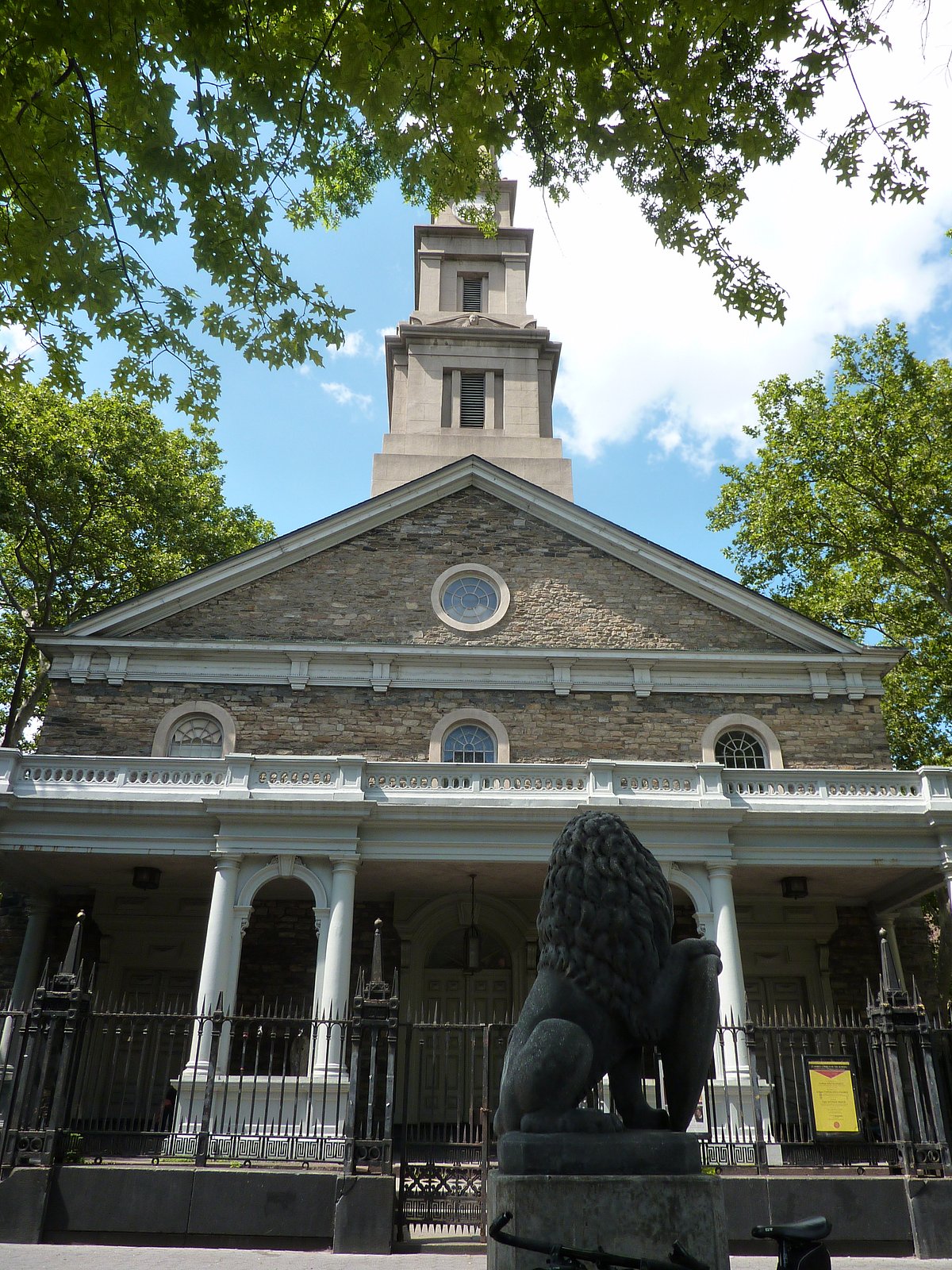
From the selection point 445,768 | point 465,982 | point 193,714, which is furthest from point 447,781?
point 193,714

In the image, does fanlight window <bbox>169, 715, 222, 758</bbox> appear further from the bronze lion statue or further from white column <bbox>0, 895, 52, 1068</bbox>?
the bronze lion statue

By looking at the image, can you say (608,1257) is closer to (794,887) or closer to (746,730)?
(794,887)

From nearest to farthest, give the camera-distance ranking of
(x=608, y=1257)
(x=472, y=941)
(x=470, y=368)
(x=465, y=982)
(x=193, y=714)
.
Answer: (x=608, y=1257), (x=472, y=941), (x=465, y=982), (x=193, y=714), (x=470, y=368)

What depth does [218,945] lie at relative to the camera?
14289 millimetres

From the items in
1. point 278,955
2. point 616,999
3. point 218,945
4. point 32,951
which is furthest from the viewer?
point 278,955

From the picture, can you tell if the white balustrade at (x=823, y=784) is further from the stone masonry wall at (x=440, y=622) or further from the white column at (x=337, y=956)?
the white column at (x=337, y=956)

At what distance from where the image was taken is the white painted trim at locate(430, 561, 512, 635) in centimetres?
1995

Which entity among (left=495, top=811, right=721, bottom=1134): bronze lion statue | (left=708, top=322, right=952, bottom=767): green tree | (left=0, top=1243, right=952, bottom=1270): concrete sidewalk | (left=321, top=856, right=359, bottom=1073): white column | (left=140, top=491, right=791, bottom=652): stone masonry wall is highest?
(left=708, top=322, right=952, bottom=767): green tree

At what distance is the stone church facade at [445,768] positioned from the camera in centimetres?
1557

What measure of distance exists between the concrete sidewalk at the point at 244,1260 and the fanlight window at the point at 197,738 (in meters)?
10.4

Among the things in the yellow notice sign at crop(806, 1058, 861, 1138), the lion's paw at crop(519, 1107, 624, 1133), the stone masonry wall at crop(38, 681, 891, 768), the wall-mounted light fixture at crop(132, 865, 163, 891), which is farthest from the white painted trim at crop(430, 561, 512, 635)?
the lion's paw at crop(519, 1107, 624, 1133)

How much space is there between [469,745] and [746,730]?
219 inches

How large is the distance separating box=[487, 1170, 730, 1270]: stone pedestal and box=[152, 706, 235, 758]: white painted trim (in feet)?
48.9

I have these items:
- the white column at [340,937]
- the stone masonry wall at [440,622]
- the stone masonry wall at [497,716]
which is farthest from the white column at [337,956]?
the stone masonry wall at [440,622]
